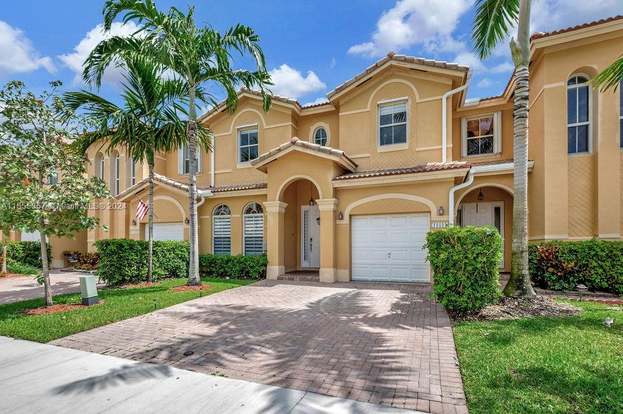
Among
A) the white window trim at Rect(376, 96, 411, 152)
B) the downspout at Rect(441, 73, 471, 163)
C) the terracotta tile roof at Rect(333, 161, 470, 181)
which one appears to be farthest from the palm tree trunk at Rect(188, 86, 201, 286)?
the downspout at Rect(441, 73, 471, 163)

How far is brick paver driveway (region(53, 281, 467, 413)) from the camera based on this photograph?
434 centimetres

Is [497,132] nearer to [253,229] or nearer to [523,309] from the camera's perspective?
[523,309]

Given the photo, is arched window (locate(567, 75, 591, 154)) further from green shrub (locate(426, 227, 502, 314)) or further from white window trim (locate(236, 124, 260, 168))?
white window trim (locate(236, 124, 260, 168))

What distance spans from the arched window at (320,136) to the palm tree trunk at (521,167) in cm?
874

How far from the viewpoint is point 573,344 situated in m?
5.50

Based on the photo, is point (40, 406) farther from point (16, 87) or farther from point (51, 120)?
point (16, 87)

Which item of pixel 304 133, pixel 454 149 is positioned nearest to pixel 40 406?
pixel 304 133

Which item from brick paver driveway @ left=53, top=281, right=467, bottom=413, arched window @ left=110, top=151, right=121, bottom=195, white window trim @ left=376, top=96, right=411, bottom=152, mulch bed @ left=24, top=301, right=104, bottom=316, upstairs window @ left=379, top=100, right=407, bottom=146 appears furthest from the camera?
arched window @ left=110, top=151, right=121, bottom=195

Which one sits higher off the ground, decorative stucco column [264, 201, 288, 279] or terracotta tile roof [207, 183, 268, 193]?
terracotta tile roof [207, 183, 268, 193]

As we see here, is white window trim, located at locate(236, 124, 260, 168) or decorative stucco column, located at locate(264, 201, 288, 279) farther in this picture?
white window trim, located at locate(236, 124, 260, 168)

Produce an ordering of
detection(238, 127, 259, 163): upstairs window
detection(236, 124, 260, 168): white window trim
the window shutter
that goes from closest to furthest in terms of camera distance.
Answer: the window shutter < detection(236, 124, 260, 168): white window trim < detection(238, 127, 259, 163): upstairs window

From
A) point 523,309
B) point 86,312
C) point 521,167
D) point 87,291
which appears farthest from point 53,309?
point 521,167

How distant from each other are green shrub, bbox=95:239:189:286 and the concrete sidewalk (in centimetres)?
753

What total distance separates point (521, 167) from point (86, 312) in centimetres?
1196
